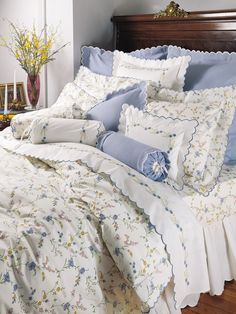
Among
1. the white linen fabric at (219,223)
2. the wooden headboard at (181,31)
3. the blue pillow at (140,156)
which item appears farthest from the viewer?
the wooden headboard at (181,31)

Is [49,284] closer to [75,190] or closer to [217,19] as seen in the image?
[75,190]

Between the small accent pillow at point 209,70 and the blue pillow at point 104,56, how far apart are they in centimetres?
19

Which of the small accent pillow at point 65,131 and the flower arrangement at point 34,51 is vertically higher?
the flower arrangement at point 34,51

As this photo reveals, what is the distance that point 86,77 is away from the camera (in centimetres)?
338

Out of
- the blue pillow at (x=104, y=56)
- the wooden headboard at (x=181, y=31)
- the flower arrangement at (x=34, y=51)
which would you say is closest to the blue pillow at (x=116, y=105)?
the blue pillow at (x=104, y=56)

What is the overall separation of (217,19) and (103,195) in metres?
1.66

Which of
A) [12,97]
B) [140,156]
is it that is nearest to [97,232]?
[140,156]

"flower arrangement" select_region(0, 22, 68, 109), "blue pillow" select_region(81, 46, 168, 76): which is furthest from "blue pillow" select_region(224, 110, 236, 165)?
"flower arrangement" select_region(0, 22, 68, 109)

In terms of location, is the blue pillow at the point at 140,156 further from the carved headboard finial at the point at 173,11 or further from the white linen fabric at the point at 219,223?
the carved headboard finial at the point at 173,11

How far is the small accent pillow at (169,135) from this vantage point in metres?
2.21

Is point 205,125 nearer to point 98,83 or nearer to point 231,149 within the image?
point 231,149

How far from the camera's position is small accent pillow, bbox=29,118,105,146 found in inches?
98.1

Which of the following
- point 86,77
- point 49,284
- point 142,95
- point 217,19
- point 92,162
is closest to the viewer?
point 49,284

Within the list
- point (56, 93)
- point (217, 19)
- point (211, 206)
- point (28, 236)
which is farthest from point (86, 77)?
point (28, 236)
